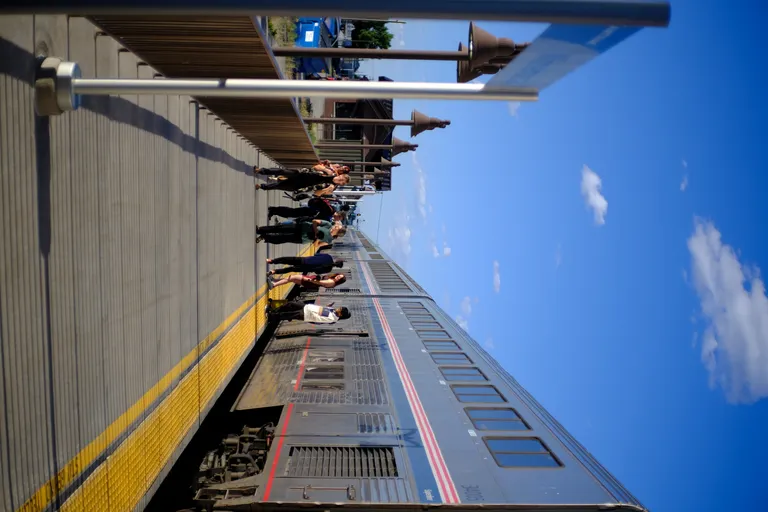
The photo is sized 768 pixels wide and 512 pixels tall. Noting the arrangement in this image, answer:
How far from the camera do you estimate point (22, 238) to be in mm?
4195

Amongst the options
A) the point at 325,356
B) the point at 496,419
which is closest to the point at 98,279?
the point at 496,419

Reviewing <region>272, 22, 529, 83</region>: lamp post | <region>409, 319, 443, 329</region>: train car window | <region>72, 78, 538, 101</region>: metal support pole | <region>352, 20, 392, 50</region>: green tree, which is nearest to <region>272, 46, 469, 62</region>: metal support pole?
<region>272, 22, 529, 83</region>: lamp post

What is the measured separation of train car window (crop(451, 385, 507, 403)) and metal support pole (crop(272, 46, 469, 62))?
6460 mm

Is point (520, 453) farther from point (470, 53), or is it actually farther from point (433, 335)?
point (433, 335)

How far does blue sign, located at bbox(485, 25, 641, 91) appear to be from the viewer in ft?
10.3

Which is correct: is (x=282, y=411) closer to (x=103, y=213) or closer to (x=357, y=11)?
→ (x=103, y=213)

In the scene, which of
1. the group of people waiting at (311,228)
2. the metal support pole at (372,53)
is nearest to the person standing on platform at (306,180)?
the group of people waiting at (311,228)

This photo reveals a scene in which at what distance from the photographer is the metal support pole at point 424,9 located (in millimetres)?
2891

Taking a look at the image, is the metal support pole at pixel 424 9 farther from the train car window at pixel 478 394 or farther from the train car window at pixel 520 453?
the train car window at pixel 478 394

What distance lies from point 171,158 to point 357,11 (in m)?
5.19

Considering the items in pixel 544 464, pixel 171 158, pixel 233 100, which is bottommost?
pixel 544 464

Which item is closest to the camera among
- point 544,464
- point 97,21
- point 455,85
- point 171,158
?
point 455,85

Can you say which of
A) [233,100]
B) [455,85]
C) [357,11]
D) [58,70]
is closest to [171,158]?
[233,100]

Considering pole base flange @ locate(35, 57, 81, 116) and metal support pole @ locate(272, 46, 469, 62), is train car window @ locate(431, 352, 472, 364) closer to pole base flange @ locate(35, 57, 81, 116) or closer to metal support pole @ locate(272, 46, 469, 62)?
metal support pole @ locate(272, 46, 469, 62)
